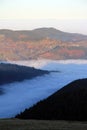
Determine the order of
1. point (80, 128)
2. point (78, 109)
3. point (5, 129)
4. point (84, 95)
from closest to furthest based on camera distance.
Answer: point (5, 129) → point (80, 128) → point (78, 109) → point (84, 95)

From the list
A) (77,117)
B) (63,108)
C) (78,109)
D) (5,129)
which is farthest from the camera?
(63,108)

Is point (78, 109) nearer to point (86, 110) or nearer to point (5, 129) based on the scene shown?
point (86, 110)

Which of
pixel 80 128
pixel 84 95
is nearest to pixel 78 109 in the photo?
pixel 84 95

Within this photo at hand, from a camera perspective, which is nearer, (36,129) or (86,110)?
(36,129)

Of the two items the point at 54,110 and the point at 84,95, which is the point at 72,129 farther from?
the point at 84,95

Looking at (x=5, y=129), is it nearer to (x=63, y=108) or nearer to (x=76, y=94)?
(x=63, y=108)

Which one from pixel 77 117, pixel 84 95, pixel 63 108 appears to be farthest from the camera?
pixel 84 95

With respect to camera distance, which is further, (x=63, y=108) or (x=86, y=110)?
(x=63, y=108)

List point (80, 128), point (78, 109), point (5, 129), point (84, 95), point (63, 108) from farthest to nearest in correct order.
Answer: point (84, 95), point (63, 108), point (78, 109), point (80, 128), point (5, 129)

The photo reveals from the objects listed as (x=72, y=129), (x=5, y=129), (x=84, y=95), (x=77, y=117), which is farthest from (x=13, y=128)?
(x=84, y=95)
